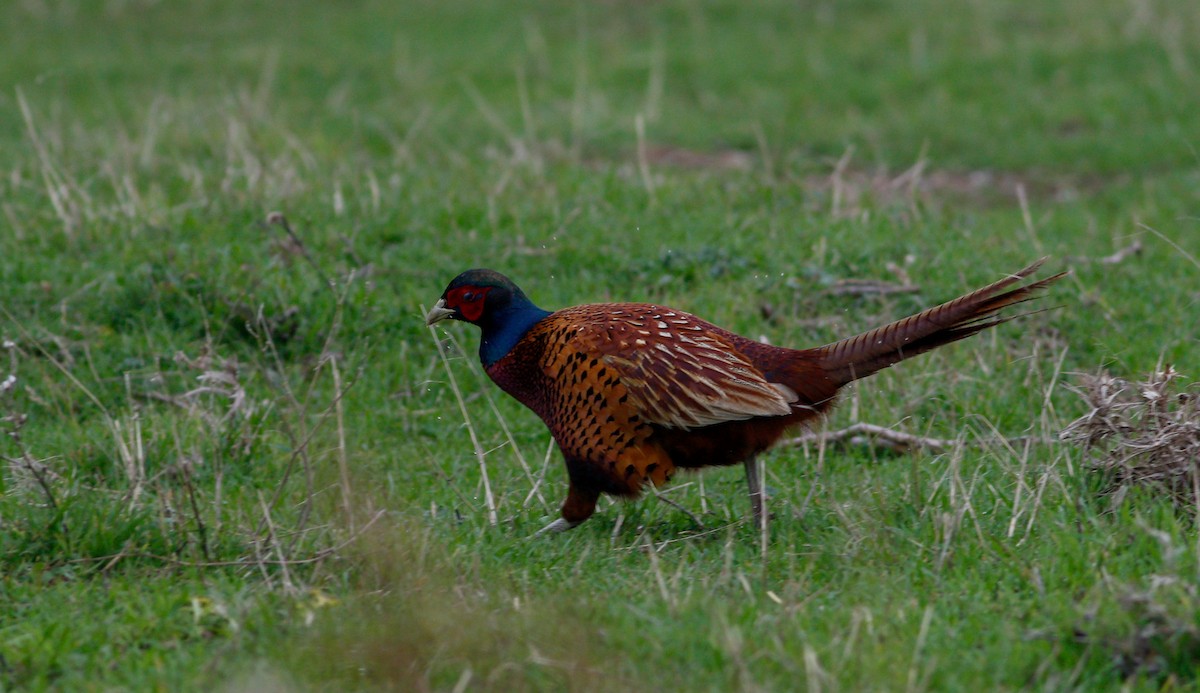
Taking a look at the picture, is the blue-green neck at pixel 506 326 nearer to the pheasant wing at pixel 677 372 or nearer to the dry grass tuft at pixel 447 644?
the pheasant wing at pixel 677 372

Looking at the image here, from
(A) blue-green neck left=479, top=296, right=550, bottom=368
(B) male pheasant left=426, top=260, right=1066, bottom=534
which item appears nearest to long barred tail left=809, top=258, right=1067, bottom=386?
(B) male pheasant left=426, top=260, right=1066, bottom=534

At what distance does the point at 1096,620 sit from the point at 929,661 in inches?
17.7

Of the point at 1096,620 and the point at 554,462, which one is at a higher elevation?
the point at 1096,620

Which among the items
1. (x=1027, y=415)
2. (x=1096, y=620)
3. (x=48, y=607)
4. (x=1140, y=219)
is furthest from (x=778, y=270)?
(x=48, y=607)

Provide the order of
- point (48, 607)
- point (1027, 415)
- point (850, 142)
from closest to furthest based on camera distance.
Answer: point (48, 607), point (1027, 415), point (850, 142)

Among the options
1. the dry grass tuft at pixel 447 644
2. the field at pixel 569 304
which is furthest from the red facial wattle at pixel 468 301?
the dry grass tuft at pixel 447 644

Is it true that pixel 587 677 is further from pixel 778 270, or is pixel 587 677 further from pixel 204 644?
pixel 778 270

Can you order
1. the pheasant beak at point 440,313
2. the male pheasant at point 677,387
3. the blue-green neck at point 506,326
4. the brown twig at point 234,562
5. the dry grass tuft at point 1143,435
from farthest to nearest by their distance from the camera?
the pheasant beak at point 440,313 → the blue-green neck at point 506,326 → the male pheasant at point 677,387 → the dry grass tuft at point 1143,435 → the brown twig at point 234,562

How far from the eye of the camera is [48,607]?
371cm

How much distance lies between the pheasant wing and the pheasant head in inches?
10.9

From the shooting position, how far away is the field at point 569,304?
338cm

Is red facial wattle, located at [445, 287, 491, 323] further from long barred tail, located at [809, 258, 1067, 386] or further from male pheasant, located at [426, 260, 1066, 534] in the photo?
long barred tail, located at [809, 258, 1067, 386]

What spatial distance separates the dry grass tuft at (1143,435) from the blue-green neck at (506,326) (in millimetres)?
1850

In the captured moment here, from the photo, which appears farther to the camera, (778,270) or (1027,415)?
(778,270)
